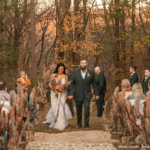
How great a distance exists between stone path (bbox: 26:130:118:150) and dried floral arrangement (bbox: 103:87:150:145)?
1.44 feet

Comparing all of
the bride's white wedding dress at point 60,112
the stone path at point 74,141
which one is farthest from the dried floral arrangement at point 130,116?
the bride's white wedding dress at point 60,112

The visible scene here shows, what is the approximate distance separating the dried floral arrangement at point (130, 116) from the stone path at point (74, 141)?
0.44 m

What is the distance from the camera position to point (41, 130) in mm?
8008

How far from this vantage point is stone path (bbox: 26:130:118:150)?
215 inches

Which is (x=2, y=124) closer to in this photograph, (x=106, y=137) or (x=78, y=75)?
(x=106, y=137)

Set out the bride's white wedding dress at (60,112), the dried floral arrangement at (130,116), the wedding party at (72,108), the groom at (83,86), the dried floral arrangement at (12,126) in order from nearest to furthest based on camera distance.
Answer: the dried floral arrangement at (12,126) → the dried floral arrangement at (130,116) → the wedding party at (72,108) → the groom at (83,86) → the bride's white wedding dress at (60,112)

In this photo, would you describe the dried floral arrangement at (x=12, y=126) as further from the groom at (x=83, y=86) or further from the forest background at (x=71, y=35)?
the forest background at (x=71, y=35)

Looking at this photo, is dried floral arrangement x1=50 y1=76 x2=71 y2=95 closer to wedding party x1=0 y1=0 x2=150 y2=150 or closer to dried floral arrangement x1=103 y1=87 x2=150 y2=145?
wedding party x1=0 y1=0 x2=150 y2=150

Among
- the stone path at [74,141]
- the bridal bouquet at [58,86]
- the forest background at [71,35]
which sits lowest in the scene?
the stone path at [74,141]

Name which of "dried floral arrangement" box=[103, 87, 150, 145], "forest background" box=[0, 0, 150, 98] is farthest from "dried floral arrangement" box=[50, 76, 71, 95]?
"forest background" box=[0, 0, 150, 98]

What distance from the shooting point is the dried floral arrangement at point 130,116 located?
4.25 meters

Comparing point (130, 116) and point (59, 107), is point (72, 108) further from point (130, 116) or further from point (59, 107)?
point (130, 116)

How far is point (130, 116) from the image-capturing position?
15.0 feet

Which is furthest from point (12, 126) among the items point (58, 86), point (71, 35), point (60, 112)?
point (71, 35)
